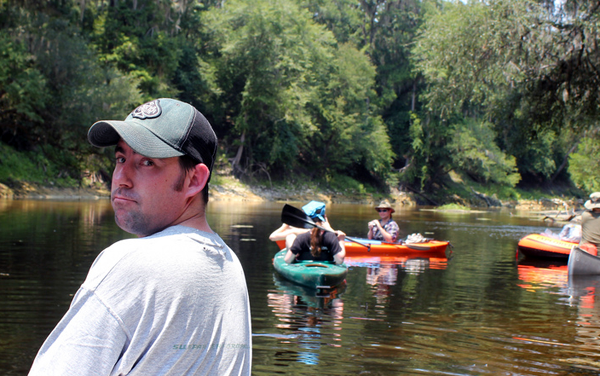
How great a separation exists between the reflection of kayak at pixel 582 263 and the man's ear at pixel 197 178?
11374mm

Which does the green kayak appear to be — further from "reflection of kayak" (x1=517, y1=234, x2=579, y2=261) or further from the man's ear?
the man's ear

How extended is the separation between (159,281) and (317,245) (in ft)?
27.7

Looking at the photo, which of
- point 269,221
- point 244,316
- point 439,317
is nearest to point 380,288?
point 439,317

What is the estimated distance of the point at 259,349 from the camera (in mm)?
5637

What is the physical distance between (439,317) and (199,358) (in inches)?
260

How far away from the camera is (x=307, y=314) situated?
7375 millimetres

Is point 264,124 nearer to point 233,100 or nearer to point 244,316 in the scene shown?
point 233,100

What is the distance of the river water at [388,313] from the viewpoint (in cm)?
538

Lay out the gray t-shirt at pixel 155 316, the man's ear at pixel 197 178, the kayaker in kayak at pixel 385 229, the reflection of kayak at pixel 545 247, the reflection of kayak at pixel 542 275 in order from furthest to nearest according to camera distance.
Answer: the reflection of kayak at pixel 545 247 → the kayaker in kayak at pixel 385 229 → the reflection of kayak at pixel 542 275 → the man's ear at pixel 197 178 → the gray t-shirt at pixel 155 316

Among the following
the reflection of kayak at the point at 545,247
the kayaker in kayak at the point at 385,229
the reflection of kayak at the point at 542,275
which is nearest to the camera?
the reflection of kayak at the point at 542,275

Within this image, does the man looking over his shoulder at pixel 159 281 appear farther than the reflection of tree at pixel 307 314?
No

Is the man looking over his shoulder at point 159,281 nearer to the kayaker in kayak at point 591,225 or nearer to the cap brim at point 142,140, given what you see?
the cap brim at point 142,140

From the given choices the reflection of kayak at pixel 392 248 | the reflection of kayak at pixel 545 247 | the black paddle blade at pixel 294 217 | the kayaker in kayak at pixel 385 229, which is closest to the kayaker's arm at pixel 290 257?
the black paddle blade at pixel 294 217

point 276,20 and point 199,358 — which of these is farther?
point 276,20
